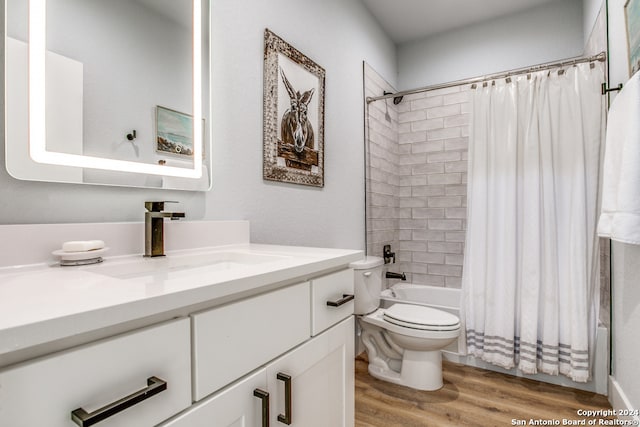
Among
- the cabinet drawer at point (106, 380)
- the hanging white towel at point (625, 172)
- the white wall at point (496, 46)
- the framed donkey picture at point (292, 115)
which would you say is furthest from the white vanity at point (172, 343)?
the white wall at point (496, 46)

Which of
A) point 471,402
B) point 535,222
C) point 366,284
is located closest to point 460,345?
point 471,402

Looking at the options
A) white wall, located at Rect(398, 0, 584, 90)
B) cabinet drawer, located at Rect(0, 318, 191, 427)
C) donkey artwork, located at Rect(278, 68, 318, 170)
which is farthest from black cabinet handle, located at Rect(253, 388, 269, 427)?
white wall, located at Rect(398, 0, 584, 90)

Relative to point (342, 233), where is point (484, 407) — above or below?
below

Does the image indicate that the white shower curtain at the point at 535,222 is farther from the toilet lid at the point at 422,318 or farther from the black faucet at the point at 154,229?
the black faucet at the point at 154,229

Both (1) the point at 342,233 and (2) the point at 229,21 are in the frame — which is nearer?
(2) the point at 229,21

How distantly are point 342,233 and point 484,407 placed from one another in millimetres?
1274

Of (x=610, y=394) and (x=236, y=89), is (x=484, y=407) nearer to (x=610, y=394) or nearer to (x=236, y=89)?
(x=610, y=394)

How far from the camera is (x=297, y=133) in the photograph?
182 cm

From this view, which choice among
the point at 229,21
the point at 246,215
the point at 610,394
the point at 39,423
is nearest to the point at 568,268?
the point at 610,394

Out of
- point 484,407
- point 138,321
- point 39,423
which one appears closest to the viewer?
point 39,423

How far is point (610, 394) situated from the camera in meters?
1.85

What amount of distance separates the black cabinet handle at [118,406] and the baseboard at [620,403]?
1.93m

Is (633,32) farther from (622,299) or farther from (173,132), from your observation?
(173,132)

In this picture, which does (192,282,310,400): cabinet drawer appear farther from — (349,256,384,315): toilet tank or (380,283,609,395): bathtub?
(380,283,609,395): bathtub
